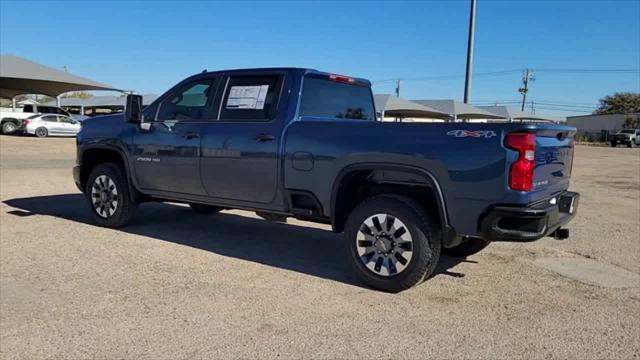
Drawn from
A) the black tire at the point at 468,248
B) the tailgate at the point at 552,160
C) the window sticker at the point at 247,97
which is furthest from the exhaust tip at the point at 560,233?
the window sticker at the point at 247,97

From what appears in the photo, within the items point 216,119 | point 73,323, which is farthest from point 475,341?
point 216,119

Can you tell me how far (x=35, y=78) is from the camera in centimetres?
3153

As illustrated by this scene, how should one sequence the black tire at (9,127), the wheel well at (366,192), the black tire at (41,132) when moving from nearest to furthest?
the wheel well at (366,192), the black tire at (41,132), the black tire at (9,127)

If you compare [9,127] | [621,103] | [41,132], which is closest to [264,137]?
[41,132]

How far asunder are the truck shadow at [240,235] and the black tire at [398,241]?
305 mm

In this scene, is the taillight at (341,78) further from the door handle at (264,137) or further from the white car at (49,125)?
the white car at (49,125)

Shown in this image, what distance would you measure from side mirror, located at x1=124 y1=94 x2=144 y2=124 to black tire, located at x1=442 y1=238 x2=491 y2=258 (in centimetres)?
397

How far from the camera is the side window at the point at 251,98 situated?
221 inches

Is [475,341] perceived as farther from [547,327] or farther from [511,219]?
[511,219]

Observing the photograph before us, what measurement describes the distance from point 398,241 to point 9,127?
33.6 meters

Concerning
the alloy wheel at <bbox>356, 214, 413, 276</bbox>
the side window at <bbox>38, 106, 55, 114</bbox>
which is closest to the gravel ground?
the alloy wheel at <bbox>356, 214, 413, 276</bbox>

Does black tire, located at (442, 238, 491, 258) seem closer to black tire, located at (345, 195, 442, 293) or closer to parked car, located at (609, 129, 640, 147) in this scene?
black tire, located at (345, 195, 442, 293)

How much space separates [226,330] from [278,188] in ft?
6.00

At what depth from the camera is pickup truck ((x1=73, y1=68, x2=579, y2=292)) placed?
4.21m
